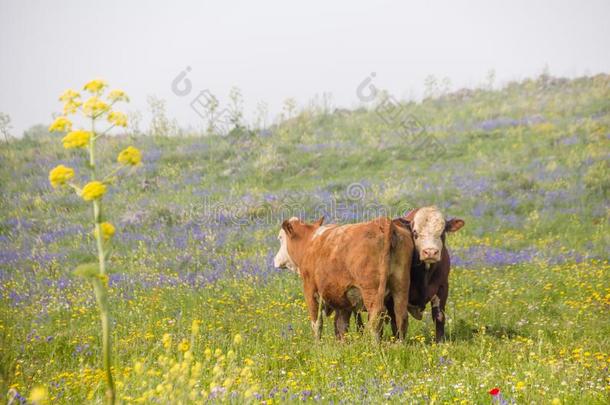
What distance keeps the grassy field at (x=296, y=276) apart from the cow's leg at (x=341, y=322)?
0.68 feet

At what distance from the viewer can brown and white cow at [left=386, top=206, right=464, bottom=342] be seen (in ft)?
22.0

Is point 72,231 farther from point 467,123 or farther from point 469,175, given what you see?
point 467,123

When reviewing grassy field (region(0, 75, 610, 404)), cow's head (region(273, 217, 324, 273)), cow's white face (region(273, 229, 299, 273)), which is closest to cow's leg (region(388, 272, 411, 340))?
grassy field (region(0, 75, 610, 404))

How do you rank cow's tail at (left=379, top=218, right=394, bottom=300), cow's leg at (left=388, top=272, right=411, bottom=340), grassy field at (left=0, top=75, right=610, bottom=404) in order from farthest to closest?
cow's leg at (left=388, top=272, right=411, bottom=340)
cow's tail at (left=379, top=218, right=394, bottom=300)
grassy field at (left=0, top=75, right=610, bottom=404)

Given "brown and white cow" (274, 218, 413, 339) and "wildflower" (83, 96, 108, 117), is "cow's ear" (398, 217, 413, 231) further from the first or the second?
"wildflower" (83, 96, 108, 117)

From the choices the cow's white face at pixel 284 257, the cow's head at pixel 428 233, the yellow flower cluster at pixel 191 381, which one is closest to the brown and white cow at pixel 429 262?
the cow's head at pixel 428 233

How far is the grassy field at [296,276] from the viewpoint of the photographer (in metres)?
5.00

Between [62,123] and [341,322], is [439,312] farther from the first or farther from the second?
[62,123]

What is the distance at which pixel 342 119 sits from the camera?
26.5m

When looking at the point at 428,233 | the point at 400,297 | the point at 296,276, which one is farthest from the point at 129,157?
the point at 296,276

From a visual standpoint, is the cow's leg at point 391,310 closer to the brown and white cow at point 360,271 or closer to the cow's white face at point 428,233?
the brown and white cow at point 360,271

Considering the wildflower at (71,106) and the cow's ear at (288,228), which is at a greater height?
the wildflower at (71,106)

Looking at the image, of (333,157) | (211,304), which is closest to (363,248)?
(211,304)

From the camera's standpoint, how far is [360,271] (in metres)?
6.38
